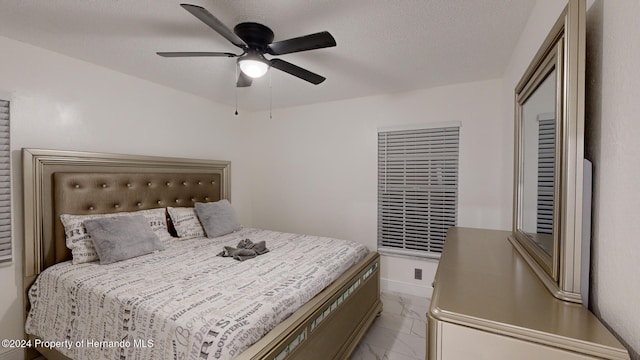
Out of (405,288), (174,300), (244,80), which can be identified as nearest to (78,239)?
(174,300)

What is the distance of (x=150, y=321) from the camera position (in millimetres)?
1359

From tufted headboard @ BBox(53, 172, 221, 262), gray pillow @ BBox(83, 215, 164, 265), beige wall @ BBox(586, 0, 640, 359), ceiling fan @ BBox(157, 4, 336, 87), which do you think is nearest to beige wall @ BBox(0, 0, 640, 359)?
beige wall @ BBox(586, 0, 640, 359)

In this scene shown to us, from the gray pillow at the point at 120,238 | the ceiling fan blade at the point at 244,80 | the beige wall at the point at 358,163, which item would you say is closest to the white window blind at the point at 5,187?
the gray pillow at the point at 120,238

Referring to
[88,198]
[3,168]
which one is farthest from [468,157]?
[3,168]

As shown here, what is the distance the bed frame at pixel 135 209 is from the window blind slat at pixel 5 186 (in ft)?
0.36

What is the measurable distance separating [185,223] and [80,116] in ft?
4.35

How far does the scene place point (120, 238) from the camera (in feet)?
7.05

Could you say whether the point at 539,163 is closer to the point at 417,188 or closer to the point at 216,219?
the point at 417,188

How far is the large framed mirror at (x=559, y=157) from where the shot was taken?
2.54 feet

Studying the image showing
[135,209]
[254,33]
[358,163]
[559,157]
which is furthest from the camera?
[358,163]

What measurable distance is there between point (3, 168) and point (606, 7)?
336cm

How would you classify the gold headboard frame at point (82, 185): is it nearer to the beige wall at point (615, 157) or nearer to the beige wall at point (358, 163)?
the beige wall at point (358, 163)

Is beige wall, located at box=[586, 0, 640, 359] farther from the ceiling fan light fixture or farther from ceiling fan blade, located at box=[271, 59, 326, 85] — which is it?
the ceiling fan light fixture

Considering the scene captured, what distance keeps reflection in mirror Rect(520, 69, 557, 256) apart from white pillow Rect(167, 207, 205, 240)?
284 centimetres
